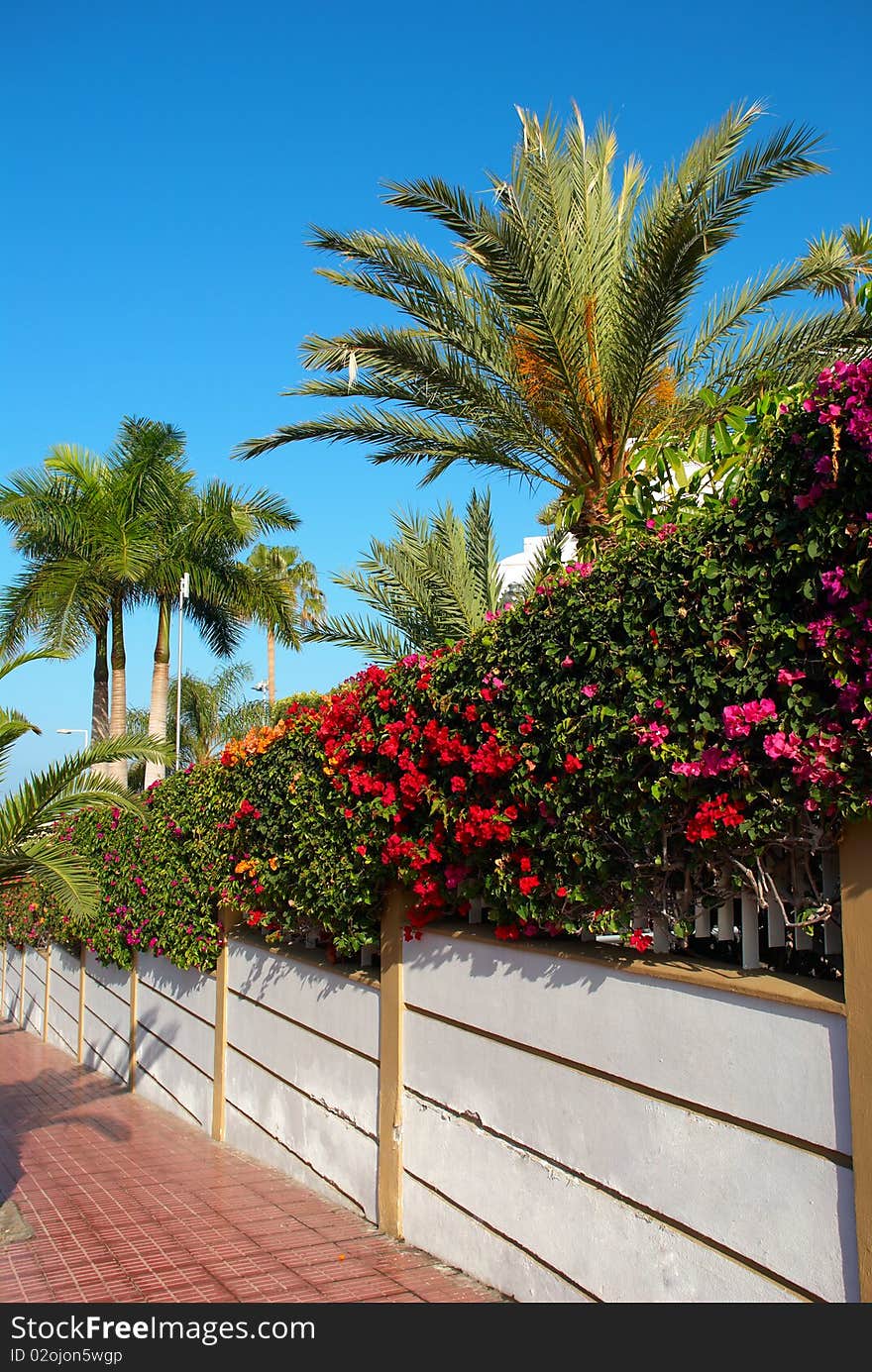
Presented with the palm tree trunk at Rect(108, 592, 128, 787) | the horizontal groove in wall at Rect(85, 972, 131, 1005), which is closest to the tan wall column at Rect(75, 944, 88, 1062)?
the horizontal groove in wall at Rect(85, 972, 131, 1005)

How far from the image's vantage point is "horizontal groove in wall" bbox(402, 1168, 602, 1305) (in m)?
4.24

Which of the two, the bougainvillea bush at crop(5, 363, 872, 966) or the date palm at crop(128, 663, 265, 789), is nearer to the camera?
the bougainvillea bush at crop(5, 363, 872, 966)

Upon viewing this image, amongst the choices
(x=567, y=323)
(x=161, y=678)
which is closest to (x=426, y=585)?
(x=567, y=323)

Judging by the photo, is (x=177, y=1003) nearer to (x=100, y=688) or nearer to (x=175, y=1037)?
(x=175, y=1037)

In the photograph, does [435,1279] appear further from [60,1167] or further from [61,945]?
[61,945]

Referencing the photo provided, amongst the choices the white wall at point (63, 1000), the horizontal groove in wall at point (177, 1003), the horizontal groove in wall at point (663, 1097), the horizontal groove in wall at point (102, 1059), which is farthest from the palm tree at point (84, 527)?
the horizontal groove in wall at point (663, 1097)

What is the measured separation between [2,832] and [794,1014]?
5.81 metres

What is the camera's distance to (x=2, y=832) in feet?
24.7

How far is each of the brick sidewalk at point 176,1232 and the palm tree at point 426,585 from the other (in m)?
4.61

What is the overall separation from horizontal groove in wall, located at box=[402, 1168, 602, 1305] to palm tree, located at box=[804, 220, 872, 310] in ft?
19.2

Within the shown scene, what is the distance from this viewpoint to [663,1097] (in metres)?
3.83

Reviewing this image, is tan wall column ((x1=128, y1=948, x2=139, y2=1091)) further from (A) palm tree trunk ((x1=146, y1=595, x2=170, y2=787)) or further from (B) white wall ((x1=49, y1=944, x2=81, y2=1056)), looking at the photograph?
(A) palm tree trunk ((x1=146, y1=595, x2=170, y2=787))

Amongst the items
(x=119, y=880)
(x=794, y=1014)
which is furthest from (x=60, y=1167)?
(x=794, y=1014)

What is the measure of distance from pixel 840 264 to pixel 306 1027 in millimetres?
6421
